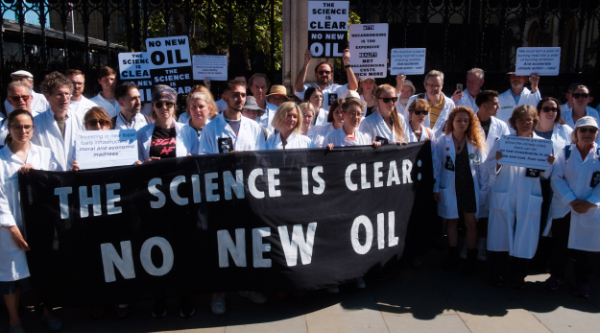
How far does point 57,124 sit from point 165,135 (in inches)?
39.2

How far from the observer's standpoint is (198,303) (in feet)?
13.8

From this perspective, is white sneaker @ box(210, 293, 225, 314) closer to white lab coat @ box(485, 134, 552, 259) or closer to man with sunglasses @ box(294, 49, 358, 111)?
white lab coat @ box(485, 134, 552, 259)

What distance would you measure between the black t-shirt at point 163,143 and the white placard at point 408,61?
10.8 ft

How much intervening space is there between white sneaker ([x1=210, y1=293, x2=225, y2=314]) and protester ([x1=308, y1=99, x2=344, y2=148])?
6.31 ft

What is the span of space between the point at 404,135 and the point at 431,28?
43.0 feet

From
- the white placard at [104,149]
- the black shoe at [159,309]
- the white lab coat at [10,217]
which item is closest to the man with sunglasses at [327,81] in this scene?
the white placard at [104,149]

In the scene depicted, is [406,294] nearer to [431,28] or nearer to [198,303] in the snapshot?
[198,303]

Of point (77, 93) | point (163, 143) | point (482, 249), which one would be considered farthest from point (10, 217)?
point (482, 249)

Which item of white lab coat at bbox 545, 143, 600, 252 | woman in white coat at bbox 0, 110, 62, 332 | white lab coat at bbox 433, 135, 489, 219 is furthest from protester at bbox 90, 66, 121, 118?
white lab coat at bbox 545, 143, 600, 252

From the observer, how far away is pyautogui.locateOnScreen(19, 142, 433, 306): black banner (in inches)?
147

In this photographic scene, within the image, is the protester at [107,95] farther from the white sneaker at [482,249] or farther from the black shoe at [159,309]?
the white sneaker at [482,249]

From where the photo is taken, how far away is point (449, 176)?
189 inches

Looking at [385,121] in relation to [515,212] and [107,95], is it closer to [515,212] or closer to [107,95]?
[515,212]

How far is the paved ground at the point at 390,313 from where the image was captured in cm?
379
